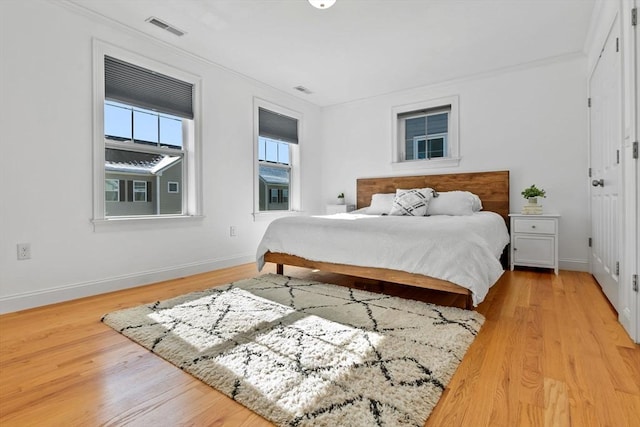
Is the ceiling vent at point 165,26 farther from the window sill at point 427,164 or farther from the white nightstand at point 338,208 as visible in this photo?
the window sill at point 427,164

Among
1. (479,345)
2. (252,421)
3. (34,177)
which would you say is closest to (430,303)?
(479,345)

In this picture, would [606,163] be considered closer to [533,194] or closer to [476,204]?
[533,194]

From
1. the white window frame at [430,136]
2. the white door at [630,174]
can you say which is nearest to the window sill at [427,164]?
the white window frame at [430,136]

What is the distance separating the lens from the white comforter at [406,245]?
2059 mm

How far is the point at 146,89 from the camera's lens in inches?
121

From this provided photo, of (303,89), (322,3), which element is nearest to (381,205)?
(303,89)

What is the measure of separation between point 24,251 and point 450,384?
291 cm

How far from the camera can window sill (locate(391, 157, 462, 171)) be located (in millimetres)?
4176

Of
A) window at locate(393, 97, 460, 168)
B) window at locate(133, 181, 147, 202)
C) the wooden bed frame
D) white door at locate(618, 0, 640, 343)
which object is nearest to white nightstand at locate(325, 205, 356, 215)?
the wooden bed frame

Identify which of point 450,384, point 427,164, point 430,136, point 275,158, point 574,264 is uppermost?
point 430,136

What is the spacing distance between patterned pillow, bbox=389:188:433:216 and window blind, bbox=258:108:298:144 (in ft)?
6.43

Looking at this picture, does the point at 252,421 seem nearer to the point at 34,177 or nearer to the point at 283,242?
the point at 283,242

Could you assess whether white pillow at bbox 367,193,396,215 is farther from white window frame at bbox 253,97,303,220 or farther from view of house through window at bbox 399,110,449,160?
white window frame at bbox 253,97,303,220

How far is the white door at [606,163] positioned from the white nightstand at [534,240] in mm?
322
